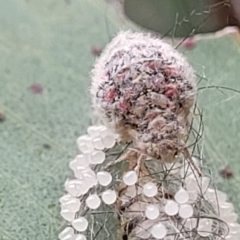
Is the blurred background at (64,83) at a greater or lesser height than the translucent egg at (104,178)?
lesser

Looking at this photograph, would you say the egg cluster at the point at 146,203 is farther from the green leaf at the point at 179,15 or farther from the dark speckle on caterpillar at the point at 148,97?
the green leaf at the point at 179,15

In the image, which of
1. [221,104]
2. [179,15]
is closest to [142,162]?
[221,104]

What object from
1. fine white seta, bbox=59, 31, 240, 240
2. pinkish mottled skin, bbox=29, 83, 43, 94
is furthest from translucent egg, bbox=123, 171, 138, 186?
pinkish mottled skin, bbox=29, 83, 43, 94

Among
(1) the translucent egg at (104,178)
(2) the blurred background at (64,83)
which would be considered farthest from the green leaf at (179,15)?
(1) the translucent egg at (104,178)

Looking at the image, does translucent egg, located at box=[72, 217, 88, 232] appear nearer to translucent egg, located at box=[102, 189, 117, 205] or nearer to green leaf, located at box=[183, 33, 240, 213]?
translucent egg, located at box=[102, 189, 117, 205]

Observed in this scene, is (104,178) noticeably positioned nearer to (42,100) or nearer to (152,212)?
(152,212)

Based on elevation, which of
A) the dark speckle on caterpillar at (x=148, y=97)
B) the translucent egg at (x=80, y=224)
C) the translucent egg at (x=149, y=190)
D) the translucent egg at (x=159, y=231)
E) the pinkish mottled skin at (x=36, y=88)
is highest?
the dark speckle on caterpillar at (x=148, y=97)
